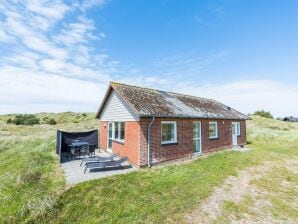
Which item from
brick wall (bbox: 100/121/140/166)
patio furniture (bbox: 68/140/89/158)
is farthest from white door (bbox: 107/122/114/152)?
patio furniture (bbox: 68/140/89/158)

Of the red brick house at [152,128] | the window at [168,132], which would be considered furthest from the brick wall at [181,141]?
the window at [168,132]

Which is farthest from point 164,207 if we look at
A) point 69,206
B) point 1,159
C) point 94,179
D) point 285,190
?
point 1,159

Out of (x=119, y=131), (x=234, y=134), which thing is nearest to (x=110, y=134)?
(x=119, y=131)

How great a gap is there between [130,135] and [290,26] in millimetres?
11400

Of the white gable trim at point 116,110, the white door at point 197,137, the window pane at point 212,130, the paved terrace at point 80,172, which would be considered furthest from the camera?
the window pane at point 212,130

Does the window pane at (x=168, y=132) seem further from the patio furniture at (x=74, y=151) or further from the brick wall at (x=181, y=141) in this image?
the patio furniture at (x=74, y=151)

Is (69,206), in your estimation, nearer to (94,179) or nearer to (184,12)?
(94,179)

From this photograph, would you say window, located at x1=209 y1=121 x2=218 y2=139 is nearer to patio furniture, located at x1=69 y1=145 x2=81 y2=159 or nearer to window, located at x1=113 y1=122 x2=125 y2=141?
window, located at x1=113 y1=122 x2=125 y2=141

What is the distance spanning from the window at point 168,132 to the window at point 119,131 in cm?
302

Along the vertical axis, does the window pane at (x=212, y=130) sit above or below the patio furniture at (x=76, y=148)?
above

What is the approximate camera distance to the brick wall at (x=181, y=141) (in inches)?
436

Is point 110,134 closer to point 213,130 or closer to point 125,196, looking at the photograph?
point 213,130

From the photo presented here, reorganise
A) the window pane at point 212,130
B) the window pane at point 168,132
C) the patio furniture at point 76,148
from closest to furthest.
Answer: the window pane at point 168,132 < the patio furniture at point 76,148 < the window pane at point 212,130

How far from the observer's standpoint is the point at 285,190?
318 inches
